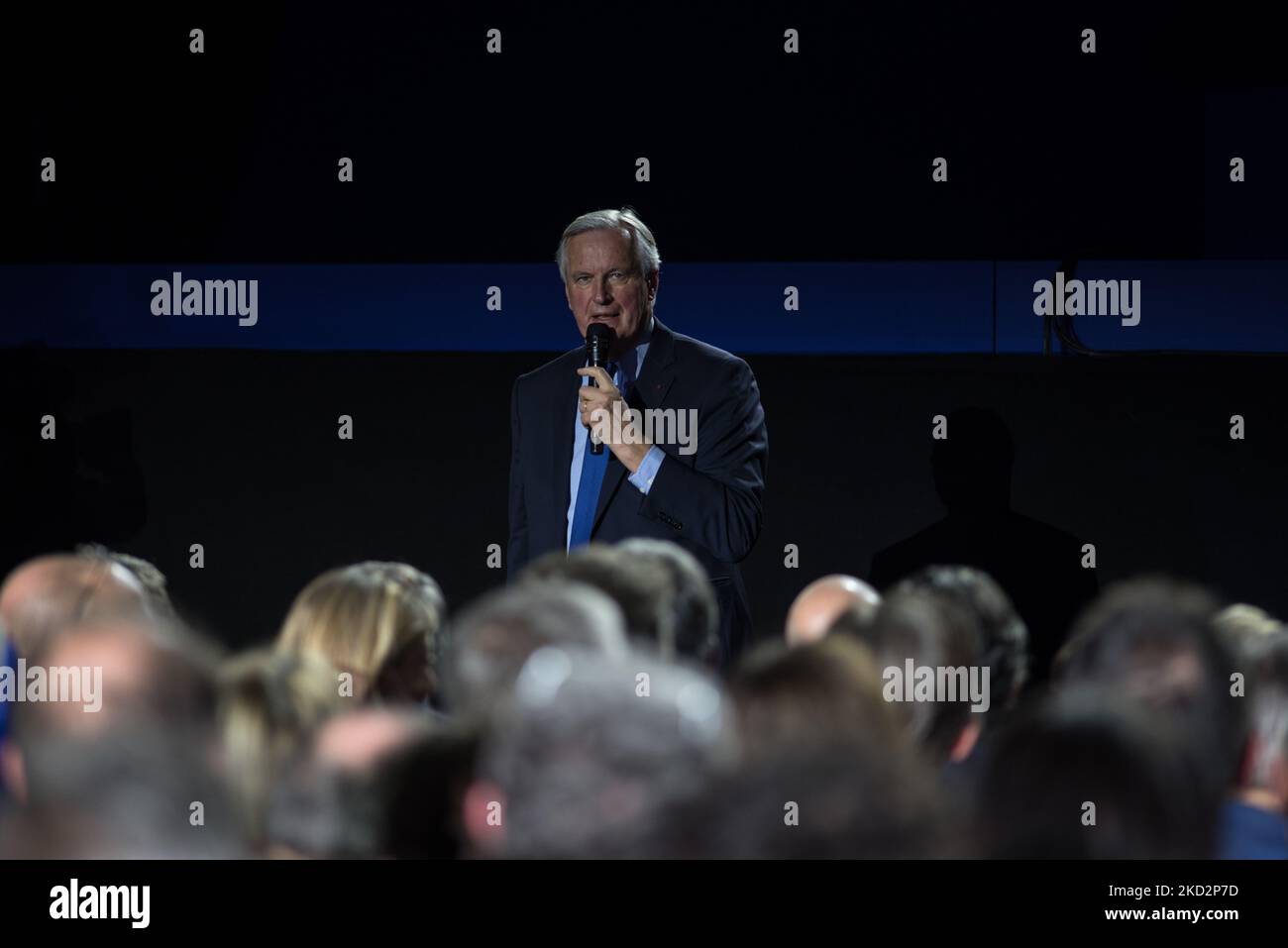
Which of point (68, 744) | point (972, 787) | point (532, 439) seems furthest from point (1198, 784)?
point (532, 439)

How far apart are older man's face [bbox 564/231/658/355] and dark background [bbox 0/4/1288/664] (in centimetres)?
120

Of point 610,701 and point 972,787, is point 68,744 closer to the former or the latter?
point 610,701

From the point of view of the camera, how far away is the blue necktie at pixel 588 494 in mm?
3254

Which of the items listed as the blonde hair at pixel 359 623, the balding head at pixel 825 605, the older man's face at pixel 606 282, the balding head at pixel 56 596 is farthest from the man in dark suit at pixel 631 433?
the balding head at pixel 56 596

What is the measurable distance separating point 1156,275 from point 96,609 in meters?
3.06

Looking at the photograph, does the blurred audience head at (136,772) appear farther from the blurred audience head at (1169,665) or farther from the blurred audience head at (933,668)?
the blurred audience head at (1169,665)

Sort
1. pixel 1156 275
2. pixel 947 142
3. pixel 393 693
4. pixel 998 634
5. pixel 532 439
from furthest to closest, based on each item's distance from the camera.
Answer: pixel 947 142, pixel 1156 275, pixel 532 439, pixel 998 634, pixel 393 693

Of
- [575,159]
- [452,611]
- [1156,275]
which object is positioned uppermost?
[575,159]

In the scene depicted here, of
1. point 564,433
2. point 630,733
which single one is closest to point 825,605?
point 564,433

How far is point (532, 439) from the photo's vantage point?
11.1 feet

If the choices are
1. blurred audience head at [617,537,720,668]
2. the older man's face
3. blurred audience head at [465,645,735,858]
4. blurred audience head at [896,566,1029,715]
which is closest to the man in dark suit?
the older man's face

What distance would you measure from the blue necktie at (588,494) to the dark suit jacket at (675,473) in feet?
0.08

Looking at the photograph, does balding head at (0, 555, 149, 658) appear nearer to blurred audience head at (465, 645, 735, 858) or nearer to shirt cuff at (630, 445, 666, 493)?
shirt cuff at (630, 445, 666, 493)

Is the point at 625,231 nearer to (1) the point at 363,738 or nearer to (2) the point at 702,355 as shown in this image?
(2) the point at 702,355
